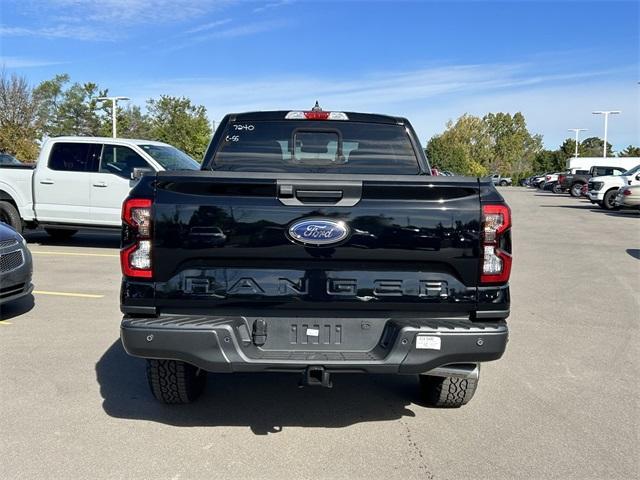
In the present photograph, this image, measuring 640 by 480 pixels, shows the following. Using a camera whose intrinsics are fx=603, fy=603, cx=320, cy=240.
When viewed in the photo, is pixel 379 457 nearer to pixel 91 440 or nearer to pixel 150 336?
pixel 150 336

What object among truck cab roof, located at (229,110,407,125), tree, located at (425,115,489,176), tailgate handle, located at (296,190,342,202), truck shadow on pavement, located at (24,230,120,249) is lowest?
truck shadow on pavement, located at (24,230,120,249)

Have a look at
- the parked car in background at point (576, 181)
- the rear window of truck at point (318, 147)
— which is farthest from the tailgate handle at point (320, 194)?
the parked car in background at point (576, 181)

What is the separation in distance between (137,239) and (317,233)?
971mm

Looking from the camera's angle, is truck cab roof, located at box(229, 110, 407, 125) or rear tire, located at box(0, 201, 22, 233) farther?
rear tire, located at box(0, 201, 22, 233)

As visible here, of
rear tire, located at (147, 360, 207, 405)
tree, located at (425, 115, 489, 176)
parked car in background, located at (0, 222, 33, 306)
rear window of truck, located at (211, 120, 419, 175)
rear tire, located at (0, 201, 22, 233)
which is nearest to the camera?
rear tire, located at (147, 360, 207, 405)

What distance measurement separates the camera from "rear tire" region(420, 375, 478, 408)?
4.07 m

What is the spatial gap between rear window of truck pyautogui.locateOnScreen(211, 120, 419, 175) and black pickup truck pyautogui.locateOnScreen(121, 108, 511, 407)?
1.34m

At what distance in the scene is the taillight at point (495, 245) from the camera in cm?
326

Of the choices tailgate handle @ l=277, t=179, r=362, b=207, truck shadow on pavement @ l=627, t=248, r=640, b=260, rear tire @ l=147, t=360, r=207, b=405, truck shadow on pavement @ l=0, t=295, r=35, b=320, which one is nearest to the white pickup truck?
truck shadow on pavement @ l=0, t=295, r=35, b=320

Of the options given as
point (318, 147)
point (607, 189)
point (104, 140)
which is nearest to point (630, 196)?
point (607, 189)

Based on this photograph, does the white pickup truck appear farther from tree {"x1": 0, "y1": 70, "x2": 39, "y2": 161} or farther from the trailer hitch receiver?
tree {"x1": 0, "y1": 70, "x2": 39, "y2": 161}

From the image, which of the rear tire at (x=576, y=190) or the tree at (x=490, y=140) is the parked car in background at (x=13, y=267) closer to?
the rear tire at (x=576, y=190)

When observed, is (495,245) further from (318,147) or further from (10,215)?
Answer: (10,215)

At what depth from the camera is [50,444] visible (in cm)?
356
